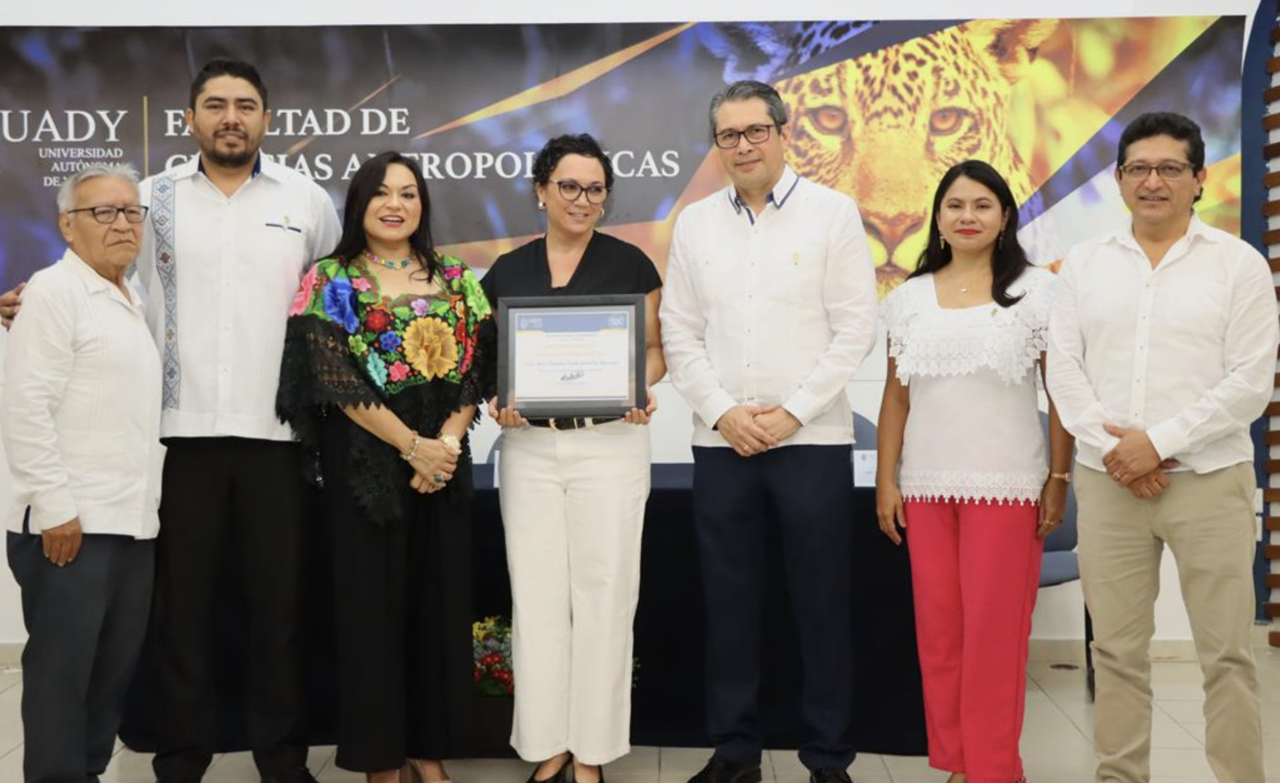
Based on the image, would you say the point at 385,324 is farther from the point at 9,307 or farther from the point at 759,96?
the point at 759,96

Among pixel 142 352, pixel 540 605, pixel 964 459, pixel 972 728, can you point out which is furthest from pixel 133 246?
pixel 972 728

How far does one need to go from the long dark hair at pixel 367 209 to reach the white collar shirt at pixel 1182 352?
1709mm

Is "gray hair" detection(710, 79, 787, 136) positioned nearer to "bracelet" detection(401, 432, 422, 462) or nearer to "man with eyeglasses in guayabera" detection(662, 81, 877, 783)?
"man with eyeglasses in guayabera" detection(662, 81, 877, 783)

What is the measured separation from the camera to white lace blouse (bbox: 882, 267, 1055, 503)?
3.06m

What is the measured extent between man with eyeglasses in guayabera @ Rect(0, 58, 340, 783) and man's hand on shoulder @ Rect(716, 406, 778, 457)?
1.19 metres

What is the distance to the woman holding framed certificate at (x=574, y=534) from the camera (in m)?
3.22

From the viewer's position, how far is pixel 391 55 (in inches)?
211

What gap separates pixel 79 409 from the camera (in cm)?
287

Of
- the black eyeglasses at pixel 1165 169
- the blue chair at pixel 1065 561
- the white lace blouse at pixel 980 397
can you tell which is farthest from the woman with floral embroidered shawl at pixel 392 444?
the blue chair at pixel 1065 561

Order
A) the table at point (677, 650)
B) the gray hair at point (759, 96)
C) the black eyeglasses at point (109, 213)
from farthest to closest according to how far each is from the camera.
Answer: the table at point (677, 650) → the gray hair at point (759, 96) → the black eyeglasses at point (109, 213)

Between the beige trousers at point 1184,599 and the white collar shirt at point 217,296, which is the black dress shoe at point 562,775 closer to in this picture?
the white collar shirt at point 217,296

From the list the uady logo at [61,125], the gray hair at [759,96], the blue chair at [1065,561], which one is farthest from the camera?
the uady logo at [61,125]

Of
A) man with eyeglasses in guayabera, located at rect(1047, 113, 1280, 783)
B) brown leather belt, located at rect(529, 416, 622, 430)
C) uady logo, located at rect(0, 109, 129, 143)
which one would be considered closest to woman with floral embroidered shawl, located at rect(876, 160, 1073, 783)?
man with eyeglasses in guayabera, located at rect(1047, 113, 1280, 783)

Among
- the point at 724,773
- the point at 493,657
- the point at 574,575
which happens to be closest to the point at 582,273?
the point at 574,575
